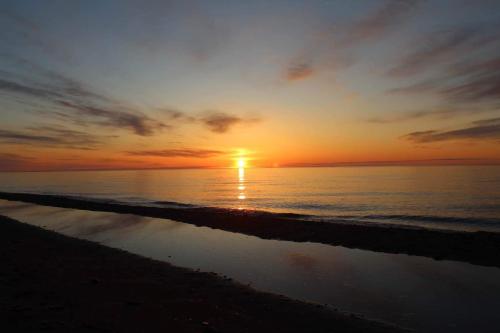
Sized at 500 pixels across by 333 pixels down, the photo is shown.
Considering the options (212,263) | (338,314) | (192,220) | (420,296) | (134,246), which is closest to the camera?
(338,314)

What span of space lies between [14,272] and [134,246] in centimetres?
946

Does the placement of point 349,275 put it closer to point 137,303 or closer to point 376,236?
point 137,303

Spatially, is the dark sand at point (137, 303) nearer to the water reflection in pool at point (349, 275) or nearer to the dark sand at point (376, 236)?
the water reflection in pool at point (349, 275)

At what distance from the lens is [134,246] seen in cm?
2248

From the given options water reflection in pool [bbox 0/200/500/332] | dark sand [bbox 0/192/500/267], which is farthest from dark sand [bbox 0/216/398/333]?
dark sand [bbox 0/192/500/267]

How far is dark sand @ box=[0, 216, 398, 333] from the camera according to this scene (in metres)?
8.82

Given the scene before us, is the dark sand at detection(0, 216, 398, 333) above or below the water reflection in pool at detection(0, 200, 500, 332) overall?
above

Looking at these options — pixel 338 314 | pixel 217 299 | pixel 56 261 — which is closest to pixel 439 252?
pixel 338 314

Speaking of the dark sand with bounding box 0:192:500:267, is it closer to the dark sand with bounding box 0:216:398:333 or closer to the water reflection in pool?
the water reflection in pool

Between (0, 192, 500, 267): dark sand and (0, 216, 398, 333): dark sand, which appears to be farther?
(0, 192, 500, 267): dark sand

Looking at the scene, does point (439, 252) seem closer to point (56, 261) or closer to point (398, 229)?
point (398, 229)

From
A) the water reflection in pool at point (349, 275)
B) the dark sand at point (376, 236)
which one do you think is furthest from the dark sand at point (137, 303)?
the dark sand at point (376, 236)

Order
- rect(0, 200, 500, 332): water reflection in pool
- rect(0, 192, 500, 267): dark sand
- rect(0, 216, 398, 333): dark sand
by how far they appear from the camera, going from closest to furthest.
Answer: rect(0, 216, 398, 333): dark sand
rect(0, 200, 500, 332): water reflection in pool
rect(0, 192, 500, 267): dark sand

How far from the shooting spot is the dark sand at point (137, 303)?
8.82 meters
